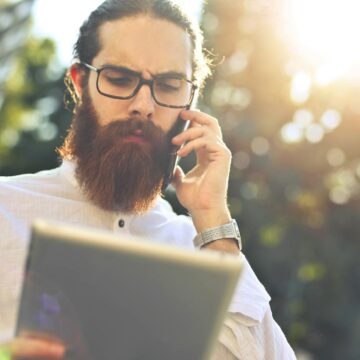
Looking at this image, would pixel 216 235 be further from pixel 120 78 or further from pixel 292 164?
pixel 292 164

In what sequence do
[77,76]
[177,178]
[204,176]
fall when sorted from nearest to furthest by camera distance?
[204,176]
[177,178]
[77,76]

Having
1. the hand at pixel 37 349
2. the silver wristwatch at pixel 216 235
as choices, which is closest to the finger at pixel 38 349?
the hand at pixel 37 349

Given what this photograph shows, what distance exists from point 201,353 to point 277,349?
1.30 meters

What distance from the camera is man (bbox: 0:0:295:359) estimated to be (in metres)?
2.51

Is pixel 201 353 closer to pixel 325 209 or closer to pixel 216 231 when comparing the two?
pixel 216 231

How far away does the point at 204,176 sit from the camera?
270 cm

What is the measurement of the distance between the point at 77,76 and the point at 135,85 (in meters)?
0.45

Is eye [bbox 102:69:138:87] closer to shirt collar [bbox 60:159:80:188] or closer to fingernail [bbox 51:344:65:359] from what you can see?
shirt collar [bbox 60:159:80:188]

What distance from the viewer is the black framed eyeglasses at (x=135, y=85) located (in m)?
2.58

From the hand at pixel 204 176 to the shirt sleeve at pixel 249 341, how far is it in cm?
39

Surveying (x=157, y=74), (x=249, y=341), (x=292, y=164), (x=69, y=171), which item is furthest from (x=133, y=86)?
(x=292, y=164)

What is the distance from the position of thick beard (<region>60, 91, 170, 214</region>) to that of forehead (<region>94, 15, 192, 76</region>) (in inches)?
9.0

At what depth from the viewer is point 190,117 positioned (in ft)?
9.09

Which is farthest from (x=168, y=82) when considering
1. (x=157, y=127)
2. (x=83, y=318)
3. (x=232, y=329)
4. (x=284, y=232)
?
(x=284, y=232)
